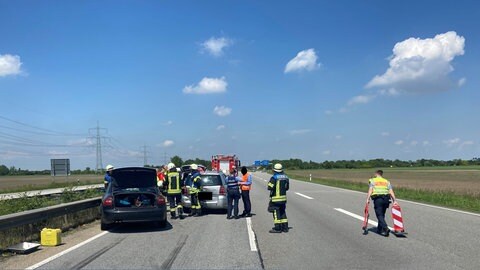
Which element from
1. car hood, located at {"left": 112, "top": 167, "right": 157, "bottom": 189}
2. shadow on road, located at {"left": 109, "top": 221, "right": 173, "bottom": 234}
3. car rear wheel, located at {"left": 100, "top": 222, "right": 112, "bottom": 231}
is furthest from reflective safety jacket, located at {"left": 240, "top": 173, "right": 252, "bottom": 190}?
car rear wheel, located at {"left": 100, "top": 222, "right": 112, "bottom": 231}

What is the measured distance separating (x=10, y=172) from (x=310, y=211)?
138 meters

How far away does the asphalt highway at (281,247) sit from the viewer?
27.5ft

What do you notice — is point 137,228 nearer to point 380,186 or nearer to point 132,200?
point 132,200

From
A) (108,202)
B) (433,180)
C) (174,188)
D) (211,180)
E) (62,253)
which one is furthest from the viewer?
(433,180)

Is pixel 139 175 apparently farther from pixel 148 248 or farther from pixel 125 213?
pixel 148 248

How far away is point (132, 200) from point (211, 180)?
18.2 ft

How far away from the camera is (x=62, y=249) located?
10.2m

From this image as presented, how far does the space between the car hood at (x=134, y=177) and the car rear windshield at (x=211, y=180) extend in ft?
14.1

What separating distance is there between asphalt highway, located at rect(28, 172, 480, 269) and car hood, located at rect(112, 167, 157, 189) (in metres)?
1.24

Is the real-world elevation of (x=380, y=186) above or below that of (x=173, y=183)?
below

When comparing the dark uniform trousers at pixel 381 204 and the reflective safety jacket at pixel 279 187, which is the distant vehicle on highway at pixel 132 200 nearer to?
the reflective safety jacket at pixel 279 187

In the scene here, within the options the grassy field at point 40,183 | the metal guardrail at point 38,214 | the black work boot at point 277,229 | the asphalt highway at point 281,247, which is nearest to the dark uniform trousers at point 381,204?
the asphalt highway at point 281,247

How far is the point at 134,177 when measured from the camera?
13.9m

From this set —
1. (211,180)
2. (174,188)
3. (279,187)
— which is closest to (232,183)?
(174,188)
